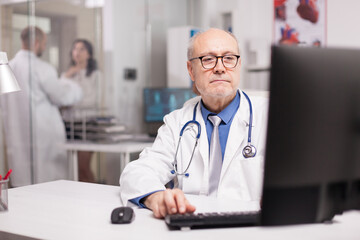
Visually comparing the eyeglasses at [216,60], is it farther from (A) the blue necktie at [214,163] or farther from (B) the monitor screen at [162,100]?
(B) the monitor screen at [162,100]

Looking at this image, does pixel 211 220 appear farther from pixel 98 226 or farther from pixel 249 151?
pixel 249 151

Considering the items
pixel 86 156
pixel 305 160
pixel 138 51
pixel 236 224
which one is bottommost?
pixel 86 156

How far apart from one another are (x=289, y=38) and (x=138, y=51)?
1511mm

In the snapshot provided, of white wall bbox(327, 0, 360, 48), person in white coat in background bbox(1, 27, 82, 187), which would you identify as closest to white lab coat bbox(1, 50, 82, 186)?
person in white coat in background bbox(1, 27, 82, 187)

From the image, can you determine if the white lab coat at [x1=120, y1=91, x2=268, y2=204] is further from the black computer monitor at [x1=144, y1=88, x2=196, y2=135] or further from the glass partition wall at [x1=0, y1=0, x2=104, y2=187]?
the black computer monitor at [x1=144, y1=88, x2=196, y2=135]

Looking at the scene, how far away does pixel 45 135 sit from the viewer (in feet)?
10.7

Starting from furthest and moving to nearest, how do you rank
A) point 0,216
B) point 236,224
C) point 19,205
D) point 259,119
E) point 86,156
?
point 86,156 → point 259,119 → point 19,205 → point 0,216 → point 236,224

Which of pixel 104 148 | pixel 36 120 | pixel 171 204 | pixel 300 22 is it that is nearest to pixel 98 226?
pixel 171 204

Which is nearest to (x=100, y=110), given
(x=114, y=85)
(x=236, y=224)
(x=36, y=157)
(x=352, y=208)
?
(x=114, y=85)

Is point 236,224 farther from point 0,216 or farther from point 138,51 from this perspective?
point 138,51

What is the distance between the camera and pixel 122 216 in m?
1.00

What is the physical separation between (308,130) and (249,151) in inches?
30.4

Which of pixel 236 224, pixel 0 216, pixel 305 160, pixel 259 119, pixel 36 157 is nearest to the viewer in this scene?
pixel 305 160

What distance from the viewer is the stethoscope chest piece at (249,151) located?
1436 mm
